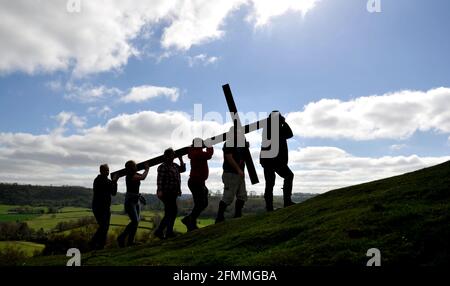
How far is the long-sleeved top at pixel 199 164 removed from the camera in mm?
15031

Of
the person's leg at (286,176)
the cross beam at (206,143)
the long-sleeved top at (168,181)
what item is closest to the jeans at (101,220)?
the long-sleeved top at (168,181)

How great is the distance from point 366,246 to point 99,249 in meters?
10.1

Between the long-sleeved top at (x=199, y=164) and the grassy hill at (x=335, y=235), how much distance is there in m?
1.95

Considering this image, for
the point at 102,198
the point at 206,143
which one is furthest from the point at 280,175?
the point at 102,198

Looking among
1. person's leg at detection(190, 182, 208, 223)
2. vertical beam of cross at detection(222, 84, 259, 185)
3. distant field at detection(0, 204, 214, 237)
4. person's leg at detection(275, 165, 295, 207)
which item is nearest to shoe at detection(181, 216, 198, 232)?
person's leg at detection(190, 182, 208, 223)

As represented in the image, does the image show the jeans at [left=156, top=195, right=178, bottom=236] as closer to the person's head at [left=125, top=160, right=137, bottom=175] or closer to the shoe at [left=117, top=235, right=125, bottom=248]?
the person's head at [left=125, top=160, right=137, bottom=175]

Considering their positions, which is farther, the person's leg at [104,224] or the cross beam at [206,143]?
the cross beam at [206,143]

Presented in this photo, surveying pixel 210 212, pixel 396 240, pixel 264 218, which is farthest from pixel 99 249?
pixel 210 212

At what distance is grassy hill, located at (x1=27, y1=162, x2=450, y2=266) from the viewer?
8148 mm

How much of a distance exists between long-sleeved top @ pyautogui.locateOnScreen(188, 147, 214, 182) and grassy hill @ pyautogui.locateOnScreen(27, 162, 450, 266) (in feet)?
6.41

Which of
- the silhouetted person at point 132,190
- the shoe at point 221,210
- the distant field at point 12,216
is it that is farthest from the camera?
the distant field at point 12,216

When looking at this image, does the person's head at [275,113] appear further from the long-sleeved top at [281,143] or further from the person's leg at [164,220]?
the person's leg at [164,220]

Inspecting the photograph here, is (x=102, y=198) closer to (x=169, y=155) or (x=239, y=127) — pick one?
(x=169, y=155)
